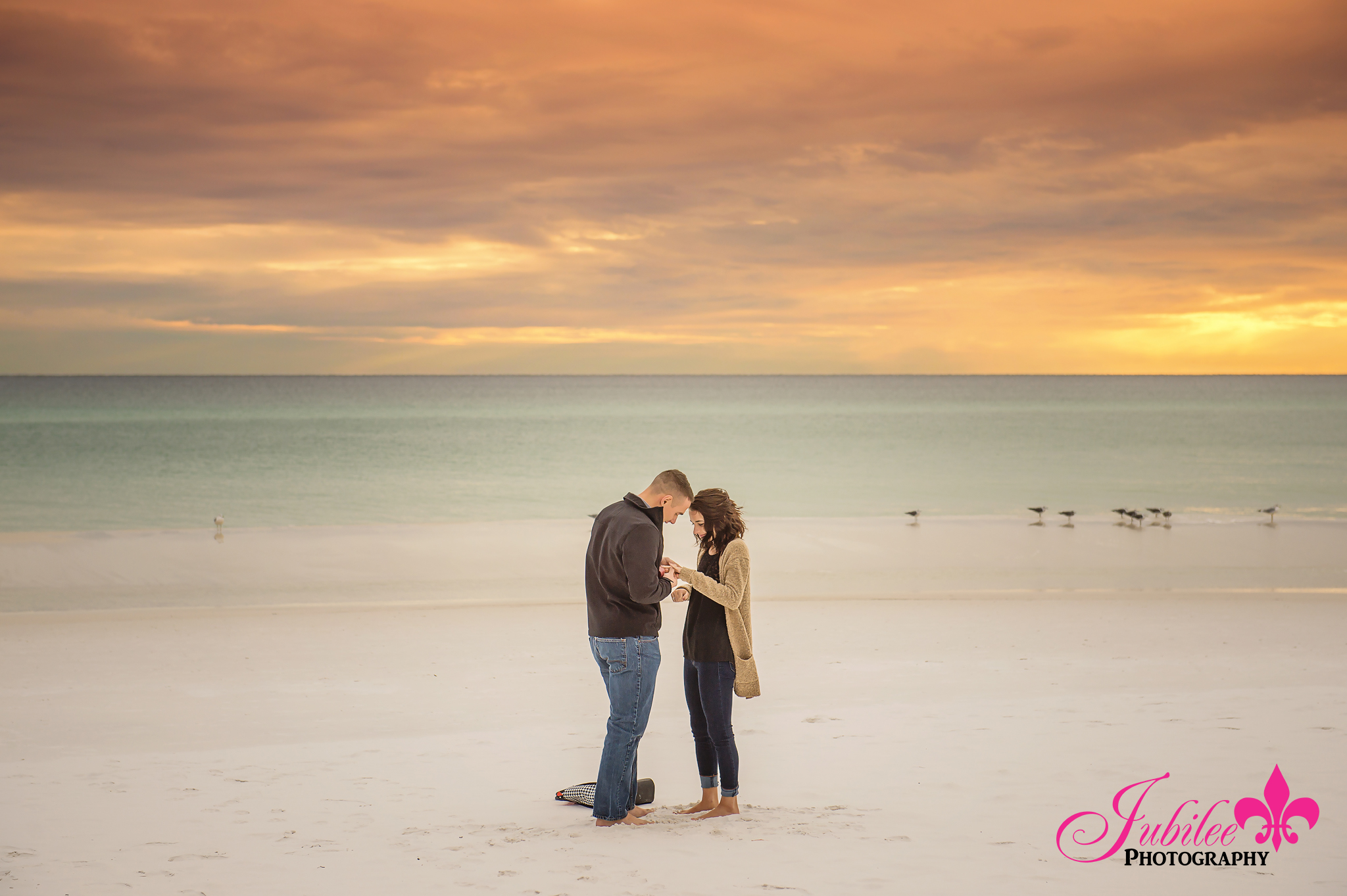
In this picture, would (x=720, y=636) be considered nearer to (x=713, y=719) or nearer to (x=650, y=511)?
(x=713, y=719)

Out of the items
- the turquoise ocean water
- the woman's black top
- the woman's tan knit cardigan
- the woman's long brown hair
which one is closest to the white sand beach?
the woman's tan knit cardigan

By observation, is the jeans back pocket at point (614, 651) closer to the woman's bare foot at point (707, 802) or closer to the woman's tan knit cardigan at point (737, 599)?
the woman's tan knit cardigan at point (737, 599)

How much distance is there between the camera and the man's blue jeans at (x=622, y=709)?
5.32 metres

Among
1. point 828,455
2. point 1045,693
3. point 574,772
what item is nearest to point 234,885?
point 574,772

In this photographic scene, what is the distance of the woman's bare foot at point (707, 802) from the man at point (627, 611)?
32 centimetres

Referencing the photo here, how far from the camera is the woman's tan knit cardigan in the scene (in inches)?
208

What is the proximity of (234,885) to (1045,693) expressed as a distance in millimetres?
6485

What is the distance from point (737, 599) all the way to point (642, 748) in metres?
2.40

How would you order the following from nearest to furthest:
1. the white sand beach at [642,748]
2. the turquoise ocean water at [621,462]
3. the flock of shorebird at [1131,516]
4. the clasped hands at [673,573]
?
the white sand beach at [642,748] < the clasped hands at [673,573] < the flock of shorebird at [1131,516] < the turquoise ocean water at [621,462]

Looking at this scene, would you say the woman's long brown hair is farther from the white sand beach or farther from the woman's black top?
the white sand beach

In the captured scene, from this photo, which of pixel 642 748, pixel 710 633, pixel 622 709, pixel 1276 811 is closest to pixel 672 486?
pixel 710 633

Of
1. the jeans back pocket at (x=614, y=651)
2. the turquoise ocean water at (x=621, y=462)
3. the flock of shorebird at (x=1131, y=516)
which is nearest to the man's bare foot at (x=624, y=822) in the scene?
the jeans back pocket at (x=614, y=651)

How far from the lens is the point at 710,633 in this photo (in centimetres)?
546

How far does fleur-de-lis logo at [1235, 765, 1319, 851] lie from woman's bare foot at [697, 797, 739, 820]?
2650 mm
